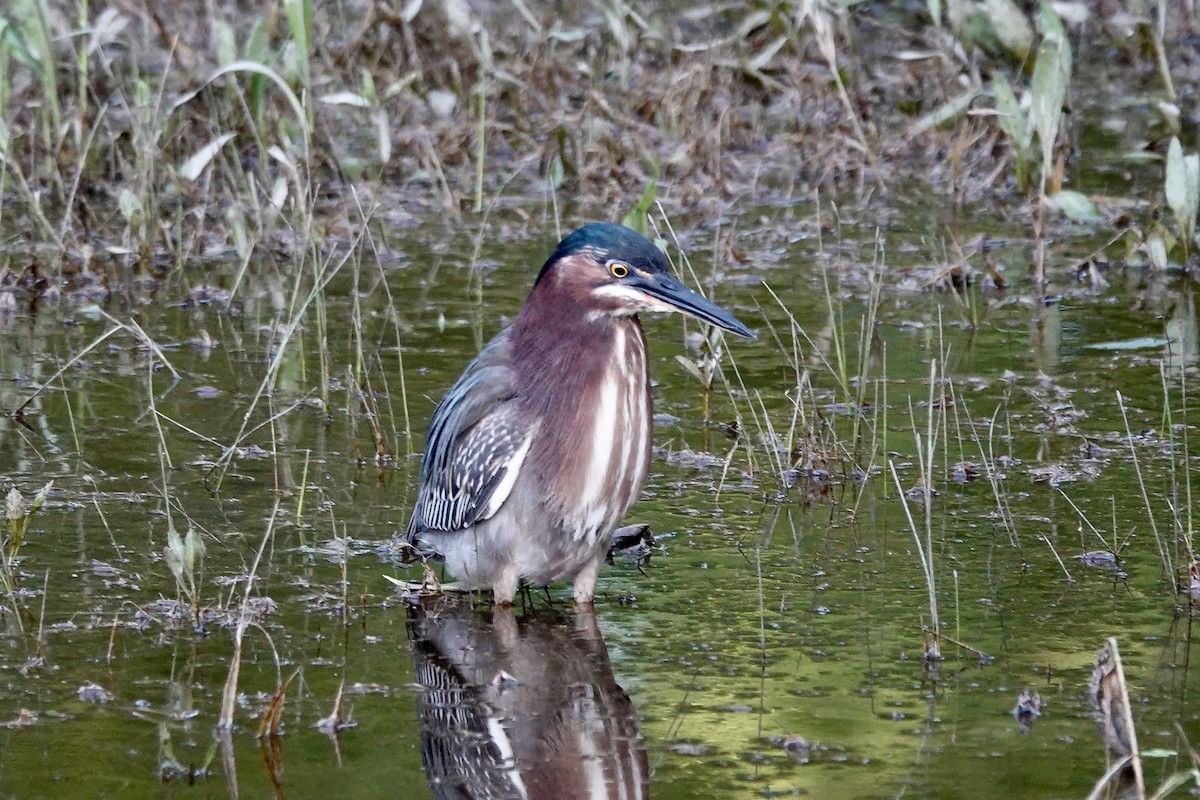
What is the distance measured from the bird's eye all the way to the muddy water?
0.93 meters

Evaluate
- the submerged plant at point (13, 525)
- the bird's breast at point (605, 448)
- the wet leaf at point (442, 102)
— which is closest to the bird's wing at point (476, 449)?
the bird's breast at point (605, 448)

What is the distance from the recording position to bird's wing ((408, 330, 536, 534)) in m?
5.07

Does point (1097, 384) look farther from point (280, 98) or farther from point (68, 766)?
point (280, 98)

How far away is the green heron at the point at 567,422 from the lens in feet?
16.3

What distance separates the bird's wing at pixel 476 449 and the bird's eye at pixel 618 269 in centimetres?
46

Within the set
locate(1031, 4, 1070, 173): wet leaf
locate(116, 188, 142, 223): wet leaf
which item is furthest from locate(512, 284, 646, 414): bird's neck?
locate(1031, 4, 1070, 173): wet leaf

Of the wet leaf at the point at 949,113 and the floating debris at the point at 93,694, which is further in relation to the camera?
the wet leaf at the point at 949,113

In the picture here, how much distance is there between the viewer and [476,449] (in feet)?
16.9

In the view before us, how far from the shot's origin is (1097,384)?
699cm

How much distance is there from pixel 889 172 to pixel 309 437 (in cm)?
465

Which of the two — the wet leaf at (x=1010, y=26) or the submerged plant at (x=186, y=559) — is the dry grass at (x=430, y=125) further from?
the submerged plant at (x=186, y=559)

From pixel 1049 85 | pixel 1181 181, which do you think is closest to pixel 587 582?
pixel 1181 181

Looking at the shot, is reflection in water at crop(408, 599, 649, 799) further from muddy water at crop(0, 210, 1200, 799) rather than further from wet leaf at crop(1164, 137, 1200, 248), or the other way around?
wet leaf at crop(1164, 137, 1200, 248)

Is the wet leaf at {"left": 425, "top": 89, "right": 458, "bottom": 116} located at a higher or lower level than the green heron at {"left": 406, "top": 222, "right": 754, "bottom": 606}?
higher
